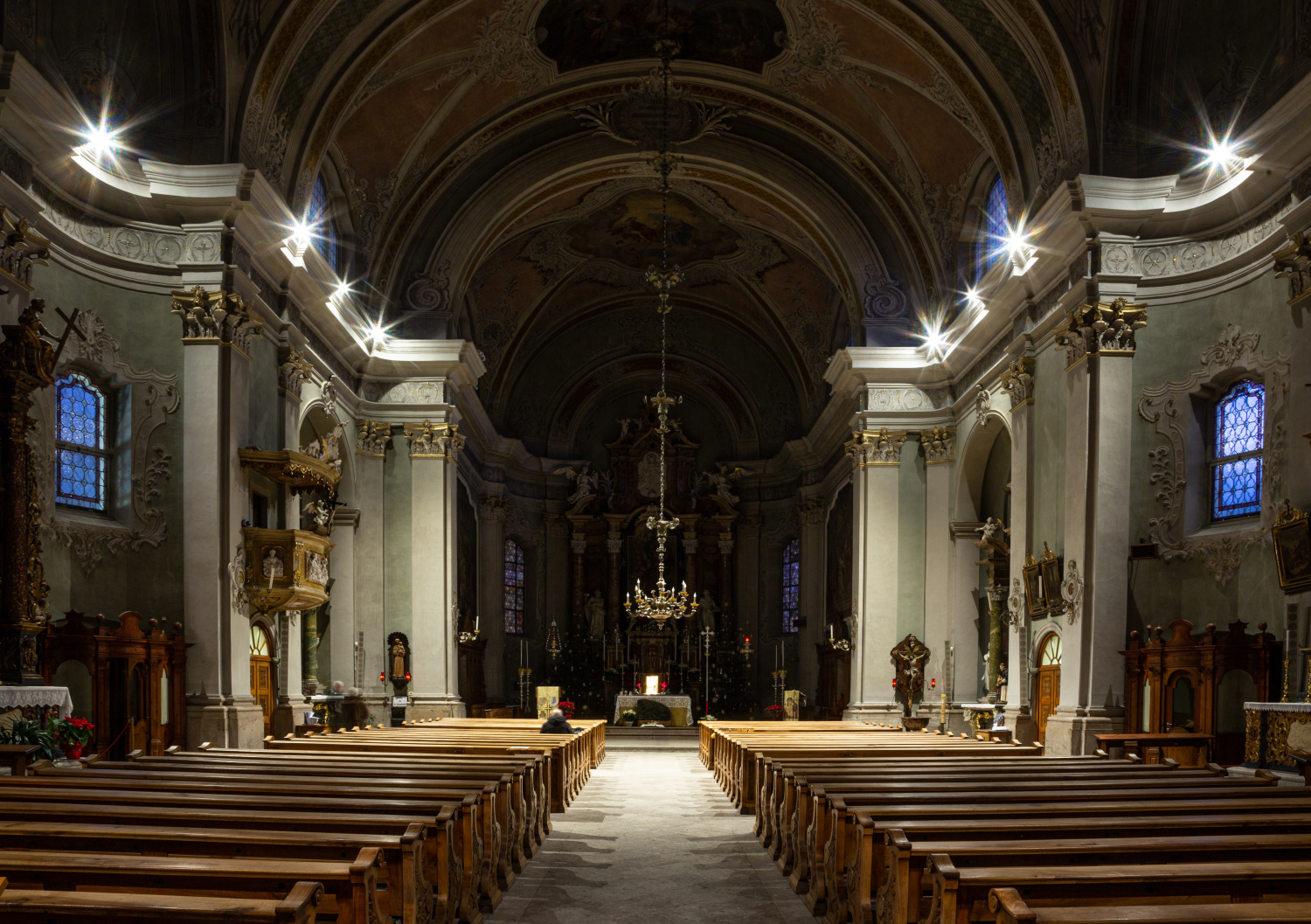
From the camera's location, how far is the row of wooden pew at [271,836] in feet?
13.4

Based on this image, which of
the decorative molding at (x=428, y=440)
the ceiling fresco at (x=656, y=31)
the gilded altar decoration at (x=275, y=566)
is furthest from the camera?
→ the decorative molding at (x=428, y=440)

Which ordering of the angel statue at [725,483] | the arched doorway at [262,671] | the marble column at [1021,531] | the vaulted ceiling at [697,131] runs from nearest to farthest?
the vaulted ceiling at [697,131] < the arched doorway at [262,671] < the marble column at [1021,531] < the angel statue at [725,483]

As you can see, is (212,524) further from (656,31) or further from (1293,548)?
(1293,548)

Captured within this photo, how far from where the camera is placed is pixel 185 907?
359 cm

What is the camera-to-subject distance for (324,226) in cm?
1947

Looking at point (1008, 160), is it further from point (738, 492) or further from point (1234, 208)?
Answer: point (738, 492)

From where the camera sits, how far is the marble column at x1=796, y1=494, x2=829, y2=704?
28.5 meters

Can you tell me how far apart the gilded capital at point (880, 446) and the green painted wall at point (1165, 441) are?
25.8ft

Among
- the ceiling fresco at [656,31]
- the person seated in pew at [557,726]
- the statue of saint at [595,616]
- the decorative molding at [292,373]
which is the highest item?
the ceiling fresco at [656,31]

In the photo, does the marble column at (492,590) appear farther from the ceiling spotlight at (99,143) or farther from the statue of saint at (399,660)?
the ceiling spotlight at (99,143)

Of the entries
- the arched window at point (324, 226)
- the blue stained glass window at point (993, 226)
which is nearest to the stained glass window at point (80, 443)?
the arched window at point (324, 226)

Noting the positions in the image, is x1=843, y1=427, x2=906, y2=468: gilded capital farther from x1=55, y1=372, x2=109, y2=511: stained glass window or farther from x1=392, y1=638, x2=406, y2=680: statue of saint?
x1=55, y1=372, x2=109, y2=511: stained glass window

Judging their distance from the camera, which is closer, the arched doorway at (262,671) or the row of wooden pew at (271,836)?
the row of wooden pew at (271,836)

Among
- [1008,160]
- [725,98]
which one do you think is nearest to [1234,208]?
[1008,160]
